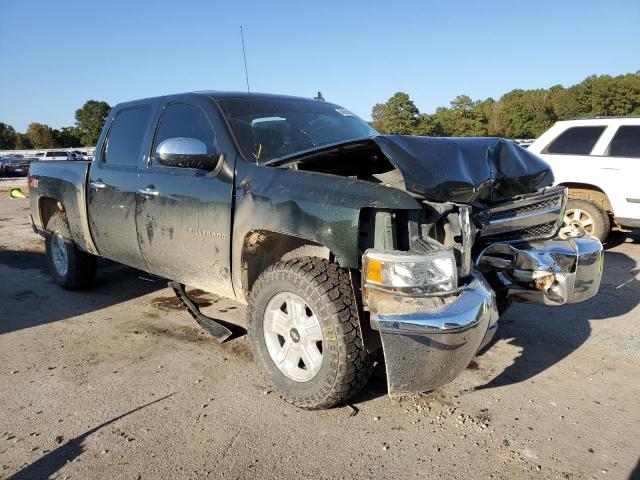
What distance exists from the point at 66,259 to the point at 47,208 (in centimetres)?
75

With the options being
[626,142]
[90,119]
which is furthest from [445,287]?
[90,119]

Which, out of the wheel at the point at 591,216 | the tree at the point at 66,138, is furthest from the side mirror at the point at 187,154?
the tree at the point at 66,138

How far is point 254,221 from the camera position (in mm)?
3020

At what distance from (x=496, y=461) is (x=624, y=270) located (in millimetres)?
4612

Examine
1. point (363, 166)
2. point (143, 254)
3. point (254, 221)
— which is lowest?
point (143, 254)

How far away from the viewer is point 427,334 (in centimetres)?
233

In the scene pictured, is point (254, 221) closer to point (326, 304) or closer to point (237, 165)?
point (237, 165)

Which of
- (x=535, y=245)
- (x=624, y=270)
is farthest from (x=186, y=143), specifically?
(x=624, y=270)

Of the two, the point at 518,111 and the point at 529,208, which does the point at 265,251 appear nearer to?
the point at 529,208

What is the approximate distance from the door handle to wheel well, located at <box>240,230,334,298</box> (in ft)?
3.43

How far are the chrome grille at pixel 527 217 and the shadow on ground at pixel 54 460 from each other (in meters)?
2.56

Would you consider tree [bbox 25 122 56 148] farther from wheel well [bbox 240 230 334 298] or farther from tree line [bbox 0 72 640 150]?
wheel well [bbox 240 230 334 298]

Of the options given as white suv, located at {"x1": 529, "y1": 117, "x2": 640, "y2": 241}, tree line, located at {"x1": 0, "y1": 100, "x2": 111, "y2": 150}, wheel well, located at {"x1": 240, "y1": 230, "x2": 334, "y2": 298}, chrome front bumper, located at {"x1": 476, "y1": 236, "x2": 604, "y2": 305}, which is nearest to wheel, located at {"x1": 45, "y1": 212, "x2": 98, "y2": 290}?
wheel well, located at {"x1": 240, "y1": 230, "x2": 334, "y2": 298}

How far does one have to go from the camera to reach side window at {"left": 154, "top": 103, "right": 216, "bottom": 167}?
3.57 metres
